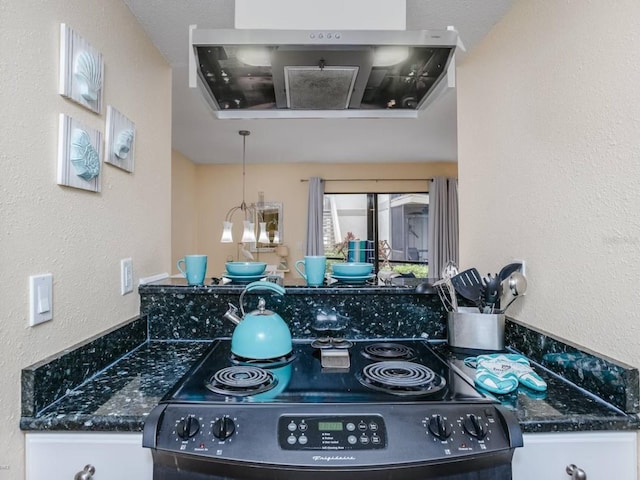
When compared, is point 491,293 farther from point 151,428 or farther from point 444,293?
point 151,428

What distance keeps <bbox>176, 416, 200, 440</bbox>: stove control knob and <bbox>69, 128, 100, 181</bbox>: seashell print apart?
0.74 metres

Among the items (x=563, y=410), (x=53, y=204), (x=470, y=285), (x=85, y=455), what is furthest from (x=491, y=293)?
(x=53, y=204)

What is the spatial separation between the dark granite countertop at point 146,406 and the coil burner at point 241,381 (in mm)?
142

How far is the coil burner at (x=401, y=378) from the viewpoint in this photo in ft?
3.11

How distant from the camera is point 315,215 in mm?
→ 5156

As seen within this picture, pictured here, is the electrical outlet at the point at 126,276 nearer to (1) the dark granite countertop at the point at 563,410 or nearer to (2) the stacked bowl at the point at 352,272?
(2) the stacked bowl at the point at 352,272

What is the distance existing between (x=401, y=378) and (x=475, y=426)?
0.22 meters

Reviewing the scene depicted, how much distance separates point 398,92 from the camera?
1.31m

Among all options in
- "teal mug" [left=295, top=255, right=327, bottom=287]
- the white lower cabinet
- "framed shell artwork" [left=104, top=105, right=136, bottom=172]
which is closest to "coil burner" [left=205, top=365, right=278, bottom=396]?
the white lower cabinet

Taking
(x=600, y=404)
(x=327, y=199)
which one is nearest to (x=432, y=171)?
(x=327, y=199)

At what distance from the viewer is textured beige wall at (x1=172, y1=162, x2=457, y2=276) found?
5.25 meters

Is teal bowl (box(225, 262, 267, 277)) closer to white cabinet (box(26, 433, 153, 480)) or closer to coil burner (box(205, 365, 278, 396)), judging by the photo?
coil burner (box(205, 365, 278, 396))

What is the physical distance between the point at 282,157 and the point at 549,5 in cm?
395

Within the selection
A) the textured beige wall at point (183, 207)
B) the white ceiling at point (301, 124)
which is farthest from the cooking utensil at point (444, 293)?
the textured beige wall at point (183, 207)
